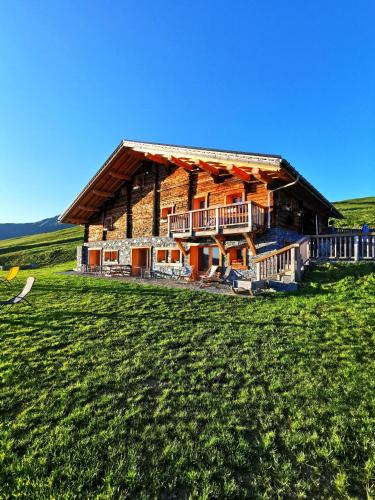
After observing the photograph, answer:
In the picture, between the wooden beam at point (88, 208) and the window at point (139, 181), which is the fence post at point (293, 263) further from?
the wooden beam at point (88, 208)

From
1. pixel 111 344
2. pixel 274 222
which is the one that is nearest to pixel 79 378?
pixel 111 344

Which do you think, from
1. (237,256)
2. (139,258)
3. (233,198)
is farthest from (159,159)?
(237,256)

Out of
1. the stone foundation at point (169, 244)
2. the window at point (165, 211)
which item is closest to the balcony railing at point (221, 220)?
the stone foundation at point (169, 244)

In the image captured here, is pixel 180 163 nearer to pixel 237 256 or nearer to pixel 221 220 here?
pixel 221 220

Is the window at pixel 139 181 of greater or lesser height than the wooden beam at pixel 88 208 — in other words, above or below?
above

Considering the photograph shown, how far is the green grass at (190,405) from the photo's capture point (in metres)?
3.27

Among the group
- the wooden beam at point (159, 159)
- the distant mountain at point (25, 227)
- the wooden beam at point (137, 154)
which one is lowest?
the wooden beam at point (159, 159)

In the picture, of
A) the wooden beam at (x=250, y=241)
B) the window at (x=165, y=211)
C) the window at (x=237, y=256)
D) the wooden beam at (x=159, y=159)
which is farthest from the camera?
the window at (x=165, y=211)

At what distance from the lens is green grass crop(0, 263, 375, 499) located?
327 cm

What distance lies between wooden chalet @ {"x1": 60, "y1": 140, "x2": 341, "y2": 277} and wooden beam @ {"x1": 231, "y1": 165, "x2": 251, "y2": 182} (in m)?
0.05

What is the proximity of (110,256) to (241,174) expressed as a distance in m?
12.9

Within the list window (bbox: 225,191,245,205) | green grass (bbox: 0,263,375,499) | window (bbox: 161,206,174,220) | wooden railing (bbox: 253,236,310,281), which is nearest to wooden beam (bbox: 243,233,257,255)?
wooden railing (bbox: 253,236,310,281)

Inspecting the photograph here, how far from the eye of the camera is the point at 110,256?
2173cm

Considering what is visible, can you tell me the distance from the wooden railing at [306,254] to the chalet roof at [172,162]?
10.5 ft
